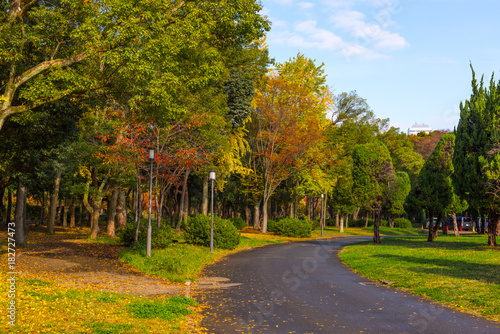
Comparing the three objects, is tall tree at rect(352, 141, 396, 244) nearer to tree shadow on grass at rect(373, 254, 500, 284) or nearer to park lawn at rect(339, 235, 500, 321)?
park lawn at rect(339, 235, 500, 321)

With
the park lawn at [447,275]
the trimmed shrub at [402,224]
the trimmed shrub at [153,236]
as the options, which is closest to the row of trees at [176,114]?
the trimmed shrub at [153,236]

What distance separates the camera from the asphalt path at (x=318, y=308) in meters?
8.12

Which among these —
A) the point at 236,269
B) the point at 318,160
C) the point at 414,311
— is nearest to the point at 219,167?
the point at 318,160

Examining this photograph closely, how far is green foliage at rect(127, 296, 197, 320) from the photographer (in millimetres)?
8336

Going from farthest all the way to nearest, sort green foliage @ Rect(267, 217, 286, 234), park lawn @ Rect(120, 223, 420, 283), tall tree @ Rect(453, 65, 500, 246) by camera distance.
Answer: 1. green foliage @ Rect(267, 217, 286, 234)
2. tall tree @ Rect(453, 65, 500, 246)
3. park lawn @ Rect(120, 223, 420, 283)

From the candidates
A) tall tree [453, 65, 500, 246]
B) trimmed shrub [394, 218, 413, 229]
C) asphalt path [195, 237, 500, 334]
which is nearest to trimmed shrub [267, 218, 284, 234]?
tall tree [453, 65, 500, 246]

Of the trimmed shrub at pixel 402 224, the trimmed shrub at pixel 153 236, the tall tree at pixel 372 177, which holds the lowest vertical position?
the trimmed shrub at pixel 402 224

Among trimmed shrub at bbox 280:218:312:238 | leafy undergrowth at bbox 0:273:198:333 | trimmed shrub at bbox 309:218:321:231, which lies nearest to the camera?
leafy undergrowth at bbox 0:273:198:333

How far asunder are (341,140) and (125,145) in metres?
35.7

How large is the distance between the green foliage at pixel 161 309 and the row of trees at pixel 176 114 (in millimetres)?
6946

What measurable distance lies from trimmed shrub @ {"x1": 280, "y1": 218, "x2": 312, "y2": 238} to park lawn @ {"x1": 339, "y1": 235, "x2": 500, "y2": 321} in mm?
17513

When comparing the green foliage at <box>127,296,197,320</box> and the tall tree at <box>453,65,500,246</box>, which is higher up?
the tall tree at <box>453,65,500,246</box>

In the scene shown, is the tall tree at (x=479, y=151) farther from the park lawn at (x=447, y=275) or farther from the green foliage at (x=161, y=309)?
the green foliage at (x=161, y=309)

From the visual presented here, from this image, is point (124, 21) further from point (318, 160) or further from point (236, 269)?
point (318, 160)
